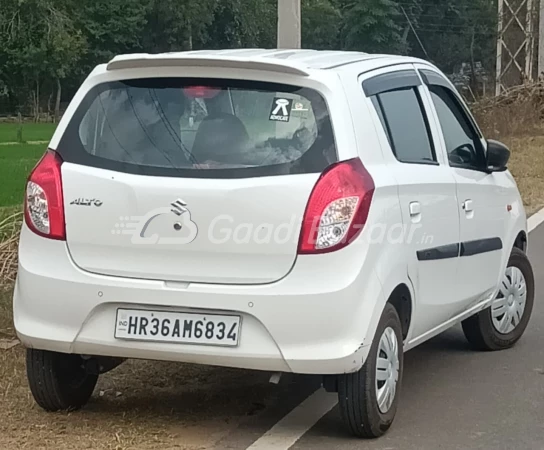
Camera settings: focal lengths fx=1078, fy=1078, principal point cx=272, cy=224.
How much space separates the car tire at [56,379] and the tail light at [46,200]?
647mm

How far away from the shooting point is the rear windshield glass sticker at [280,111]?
483 cm

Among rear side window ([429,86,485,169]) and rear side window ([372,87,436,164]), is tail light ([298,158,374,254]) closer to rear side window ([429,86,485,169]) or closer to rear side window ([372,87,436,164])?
rear side window ([372,87,436,164])

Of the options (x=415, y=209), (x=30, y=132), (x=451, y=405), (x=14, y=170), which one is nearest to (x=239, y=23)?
(x=30, y=132)

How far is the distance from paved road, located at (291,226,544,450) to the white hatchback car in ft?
0.69

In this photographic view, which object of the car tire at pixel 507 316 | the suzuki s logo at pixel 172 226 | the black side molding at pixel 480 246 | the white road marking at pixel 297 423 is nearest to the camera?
the suzuki s logo at pixel 172 226

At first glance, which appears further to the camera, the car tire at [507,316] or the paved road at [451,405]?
the car tire at [507,316]

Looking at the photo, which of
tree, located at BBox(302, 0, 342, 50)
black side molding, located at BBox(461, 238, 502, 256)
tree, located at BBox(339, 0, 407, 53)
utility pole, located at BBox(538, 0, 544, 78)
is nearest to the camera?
black side molding, located at BBox(461, 238, 502, 256)

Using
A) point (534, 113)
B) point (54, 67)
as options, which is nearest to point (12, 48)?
point (54, 67)

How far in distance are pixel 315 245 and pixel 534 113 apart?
20.3 metres

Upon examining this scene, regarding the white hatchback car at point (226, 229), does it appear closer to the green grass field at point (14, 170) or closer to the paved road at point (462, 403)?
the paved road at point (462, 403)

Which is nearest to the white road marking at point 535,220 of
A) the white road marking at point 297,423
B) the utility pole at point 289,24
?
the utility pole at point 289,24

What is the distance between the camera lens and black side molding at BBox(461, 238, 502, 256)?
5.94 metres

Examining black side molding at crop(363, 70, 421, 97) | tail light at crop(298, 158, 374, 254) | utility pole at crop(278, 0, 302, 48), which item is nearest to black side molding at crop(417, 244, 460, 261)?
tail light at crop(298, 158, 374, 254)

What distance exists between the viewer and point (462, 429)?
5227 mm
